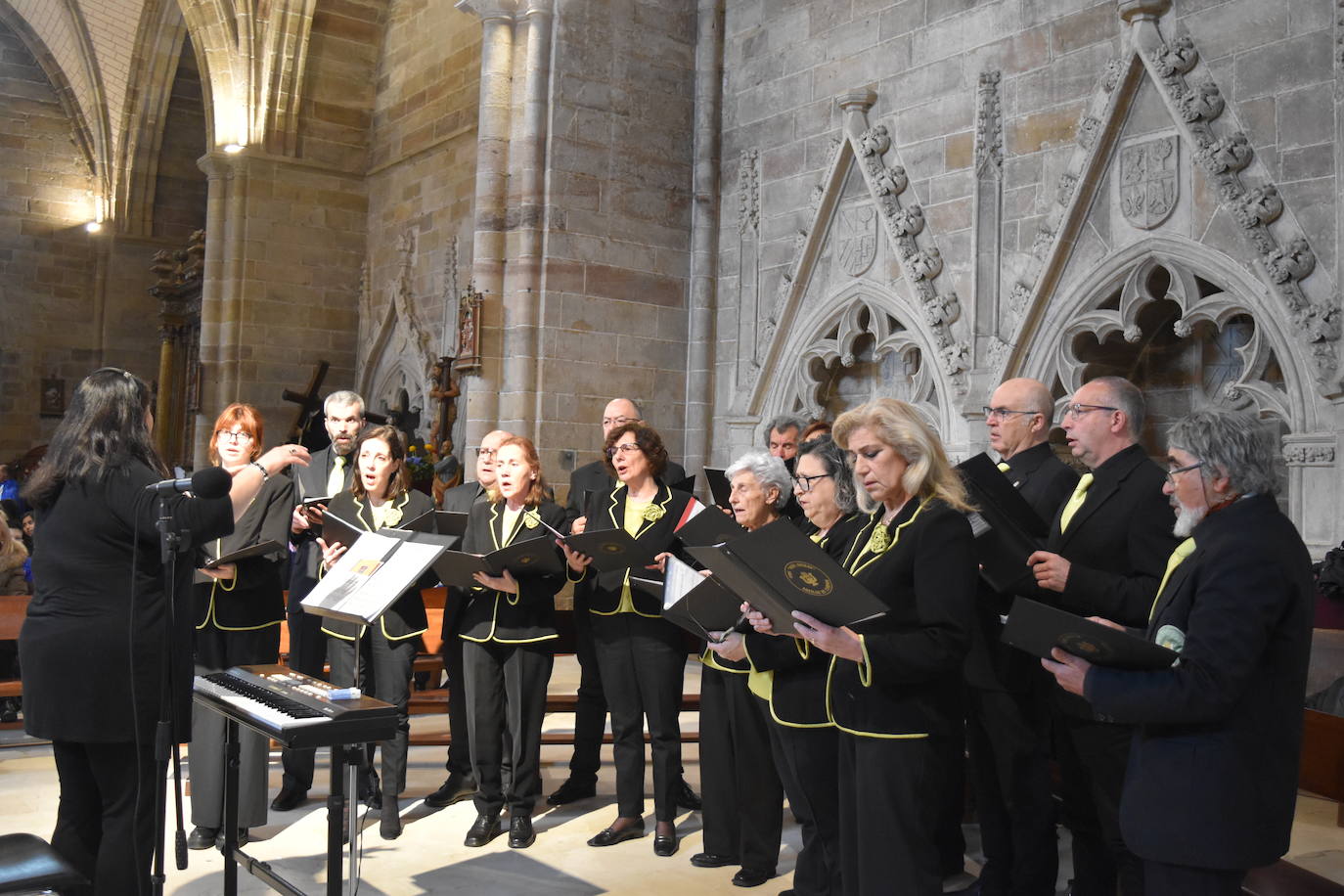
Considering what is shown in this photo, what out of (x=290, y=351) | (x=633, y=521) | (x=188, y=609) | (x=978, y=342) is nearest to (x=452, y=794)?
(x=633, y=521)

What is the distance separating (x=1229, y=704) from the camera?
7.36 ft

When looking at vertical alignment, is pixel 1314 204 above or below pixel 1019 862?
above

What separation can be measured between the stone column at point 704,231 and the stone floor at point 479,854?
4373 millimetres

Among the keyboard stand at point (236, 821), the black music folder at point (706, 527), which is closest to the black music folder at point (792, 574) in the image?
the black music folder at point (706, 527)

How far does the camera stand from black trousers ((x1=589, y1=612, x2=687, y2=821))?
178 inches

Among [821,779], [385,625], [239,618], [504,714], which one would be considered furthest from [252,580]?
[821,779]

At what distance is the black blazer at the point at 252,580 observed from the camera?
14.6ft

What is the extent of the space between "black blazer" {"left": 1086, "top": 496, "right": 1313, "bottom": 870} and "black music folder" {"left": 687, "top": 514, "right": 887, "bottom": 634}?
1.79 feet

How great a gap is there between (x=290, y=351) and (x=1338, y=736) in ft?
38.9

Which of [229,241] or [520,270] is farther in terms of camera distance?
[229,241]

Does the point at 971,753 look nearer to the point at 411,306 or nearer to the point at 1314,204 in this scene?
the point at 1314,204

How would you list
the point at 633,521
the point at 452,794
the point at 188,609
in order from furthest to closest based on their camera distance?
1. the point at 452,794
2. the point at 633,521
3. the point at 188,609

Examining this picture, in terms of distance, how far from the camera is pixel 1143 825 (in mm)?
2334

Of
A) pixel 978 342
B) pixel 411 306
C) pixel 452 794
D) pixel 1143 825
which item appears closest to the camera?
pixel 1143 825
